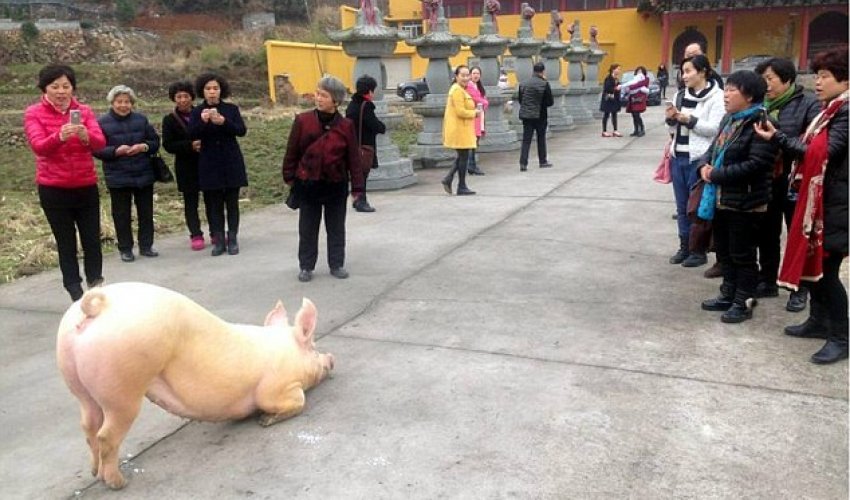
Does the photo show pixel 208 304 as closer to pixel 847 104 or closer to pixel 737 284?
pixel 737 284

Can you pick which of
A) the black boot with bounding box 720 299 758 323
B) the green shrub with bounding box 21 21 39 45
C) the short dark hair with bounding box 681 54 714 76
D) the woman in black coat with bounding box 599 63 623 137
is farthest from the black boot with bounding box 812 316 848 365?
the green shrub with bounding box 21 21 39 45

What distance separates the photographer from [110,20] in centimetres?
4497

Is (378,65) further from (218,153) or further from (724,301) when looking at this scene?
(724,301)

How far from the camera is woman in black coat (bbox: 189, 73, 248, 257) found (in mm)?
6594

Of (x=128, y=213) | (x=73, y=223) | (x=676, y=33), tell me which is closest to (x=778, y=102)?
(x=73, y=223)

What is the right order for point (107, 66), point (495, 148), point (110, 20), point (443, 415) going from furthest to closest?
point (110, 20) < point (107, 66) < point (495, 148) < point (443, 415)

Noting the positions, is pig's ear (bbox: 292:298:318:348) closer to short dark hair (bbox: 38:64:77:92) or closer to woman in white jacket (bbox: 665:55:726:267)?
short dark hair (bbox: 38:64:77:92)

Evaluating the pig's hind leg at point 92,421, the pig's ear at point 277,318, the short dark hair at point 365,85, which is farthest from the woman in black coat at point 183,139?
the pig's hind leg at point 92,421

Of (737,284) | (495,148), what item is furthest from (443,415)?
(495,148)

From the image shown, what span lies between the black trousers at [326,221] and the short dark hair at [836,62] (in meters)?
3.36

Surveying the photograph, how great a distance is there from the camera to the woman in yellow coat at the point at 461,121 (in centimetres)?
934

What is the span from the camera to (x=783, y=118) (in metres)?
4.76

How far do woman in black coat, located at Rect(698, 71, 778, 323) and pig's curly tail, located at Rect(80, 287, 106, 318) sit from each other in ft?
11.6

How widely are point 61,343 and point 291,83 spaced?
90.4 feet
